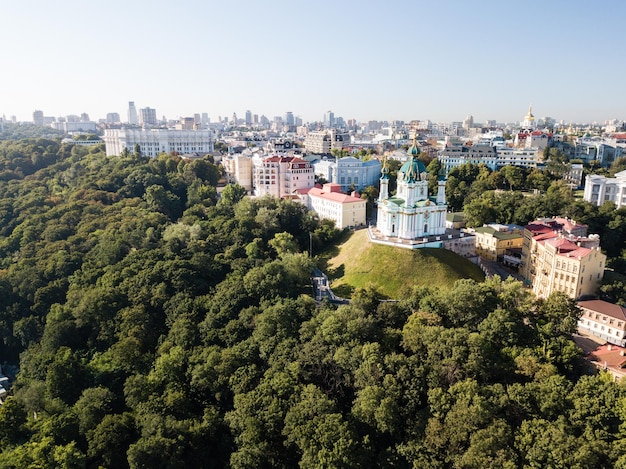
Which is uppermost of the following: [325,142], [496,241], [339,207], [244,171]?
[325,142]

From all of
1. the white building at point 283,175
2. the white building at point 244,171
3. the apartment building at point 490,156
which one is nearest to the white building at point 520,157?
the apartment building at point 490,156

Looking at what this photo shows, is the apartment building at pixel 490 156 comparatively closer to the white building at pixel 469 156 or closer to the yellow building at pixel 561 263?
the white building at pixel 469 156

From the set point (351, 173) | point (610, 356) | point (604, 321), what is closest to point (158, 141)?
point (351, 173)

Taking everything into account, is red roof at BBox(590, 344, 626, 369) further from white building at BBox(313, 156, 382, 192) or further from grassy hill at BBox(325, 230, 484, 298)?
white building at BBox(313, 156, 382, 192)

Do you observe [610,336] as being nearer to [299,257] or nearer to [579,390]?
[579,390]

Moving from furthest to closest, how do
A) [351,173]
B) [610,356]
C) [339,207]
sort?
[351,173], [339,207], [610,356]

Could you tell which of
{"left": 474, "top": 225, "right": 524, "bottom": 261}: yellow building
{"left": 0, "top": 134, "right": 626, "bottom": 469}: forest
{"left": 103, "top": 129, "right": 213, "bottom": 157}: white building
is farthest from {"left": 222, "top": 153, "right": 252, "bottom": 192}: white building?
{"left": 474, "top": 225, "right": 524, "bottom": 261}: yellow building

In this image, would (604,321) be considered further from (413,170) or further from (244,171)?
(244,171)
